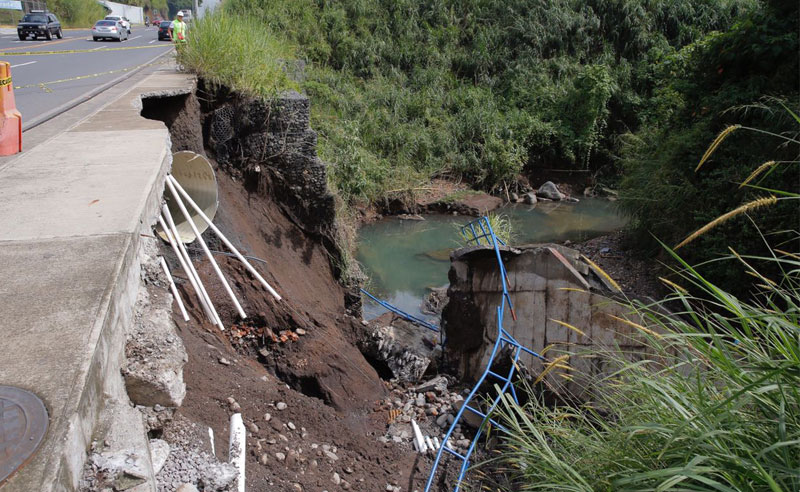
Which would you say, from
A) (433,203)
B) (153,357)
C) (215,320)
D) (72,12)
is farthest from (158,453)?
(72,12)

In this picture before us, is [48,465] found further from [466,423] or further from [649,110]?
[649,110]

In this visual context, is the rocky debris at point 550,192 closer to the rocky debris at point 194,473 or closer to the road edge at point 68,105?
the road edge at point 68,105

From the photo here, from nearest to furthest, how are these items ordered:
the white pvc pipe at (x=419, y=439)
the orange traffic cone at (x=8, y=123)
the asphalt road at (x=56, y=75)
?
the orange traffic cone at (x=8, y=123) → the white pvc pipe at (x=419, y=439) → the asphalt road at (x=56, y=75)

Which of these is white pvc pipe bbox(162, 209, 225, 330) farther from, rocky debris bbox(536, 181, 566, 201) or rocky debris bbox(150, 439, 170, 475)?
rocky debris bbox(536, 181, 566, 201)

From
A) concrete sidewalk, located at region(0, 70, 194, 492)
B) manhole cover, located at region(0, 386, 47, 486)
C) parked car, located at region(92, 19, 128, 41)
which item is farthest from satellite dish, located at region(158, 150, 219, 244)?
parked car, located at region(92, 19, 128, 41)

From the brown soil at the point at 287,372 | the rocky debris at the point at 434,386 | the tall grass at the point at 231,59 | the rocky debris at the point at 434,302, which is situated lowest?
the rocky debris at the point at 434,302

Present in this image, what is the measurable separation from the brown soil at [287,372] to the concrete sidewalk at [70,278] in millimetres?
1097

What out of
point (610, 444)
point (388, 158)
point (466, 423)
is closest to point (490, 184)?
point (388, 158)

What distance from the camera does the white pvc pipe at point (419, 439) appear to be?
6773 millimetres

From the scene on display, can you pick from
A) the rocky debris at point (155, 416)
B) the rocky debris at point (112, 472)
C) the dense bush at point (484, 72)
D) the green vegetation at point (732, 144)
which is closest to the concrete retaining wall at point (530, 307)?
the green vegetation at point (732, 144)

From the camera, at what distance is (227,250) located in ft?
24.8

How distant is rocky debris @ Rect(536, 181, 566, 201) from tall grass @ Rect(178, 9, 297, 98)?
14733 mm

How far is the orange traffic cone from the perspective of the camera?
580 centimetres

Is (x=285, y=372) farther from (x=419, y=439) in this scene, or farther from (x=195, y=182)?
(x=195, y=182)
